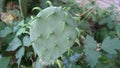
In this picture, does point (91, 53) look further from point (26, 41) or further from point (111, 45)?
point (26, 41)

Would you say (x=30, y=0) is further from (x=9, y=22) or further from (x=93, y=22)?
(x=93, y=22)

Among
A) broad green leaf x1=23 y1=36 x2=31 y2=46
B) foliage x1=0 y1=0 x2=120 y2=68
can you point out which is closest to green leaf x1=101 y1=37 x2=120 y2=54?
foliage x1=0 y1=0 x2=120 y2=68

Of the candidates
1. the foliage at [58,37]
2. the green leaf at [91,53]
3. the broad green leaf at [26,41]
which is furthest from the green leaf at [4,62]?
the green leaf at [91,53]

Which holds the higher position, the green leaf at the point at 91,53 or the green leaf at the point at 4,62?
the green leaf at the point at 91,53

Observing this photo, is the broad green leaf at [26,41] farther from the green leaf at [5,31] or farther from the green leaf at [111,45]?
the green leaf at [111,45]

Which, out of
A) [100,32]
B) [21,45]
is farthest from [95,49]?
[100,32]

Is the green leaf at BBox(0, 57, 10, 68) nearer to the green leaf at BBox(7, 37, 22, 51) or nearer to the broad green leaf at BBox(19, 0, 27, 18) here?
the green leaf at BBox(7, 37, 22, 51)

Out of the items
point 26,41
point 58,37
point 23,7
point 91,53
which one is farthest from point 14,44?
point 58,37
